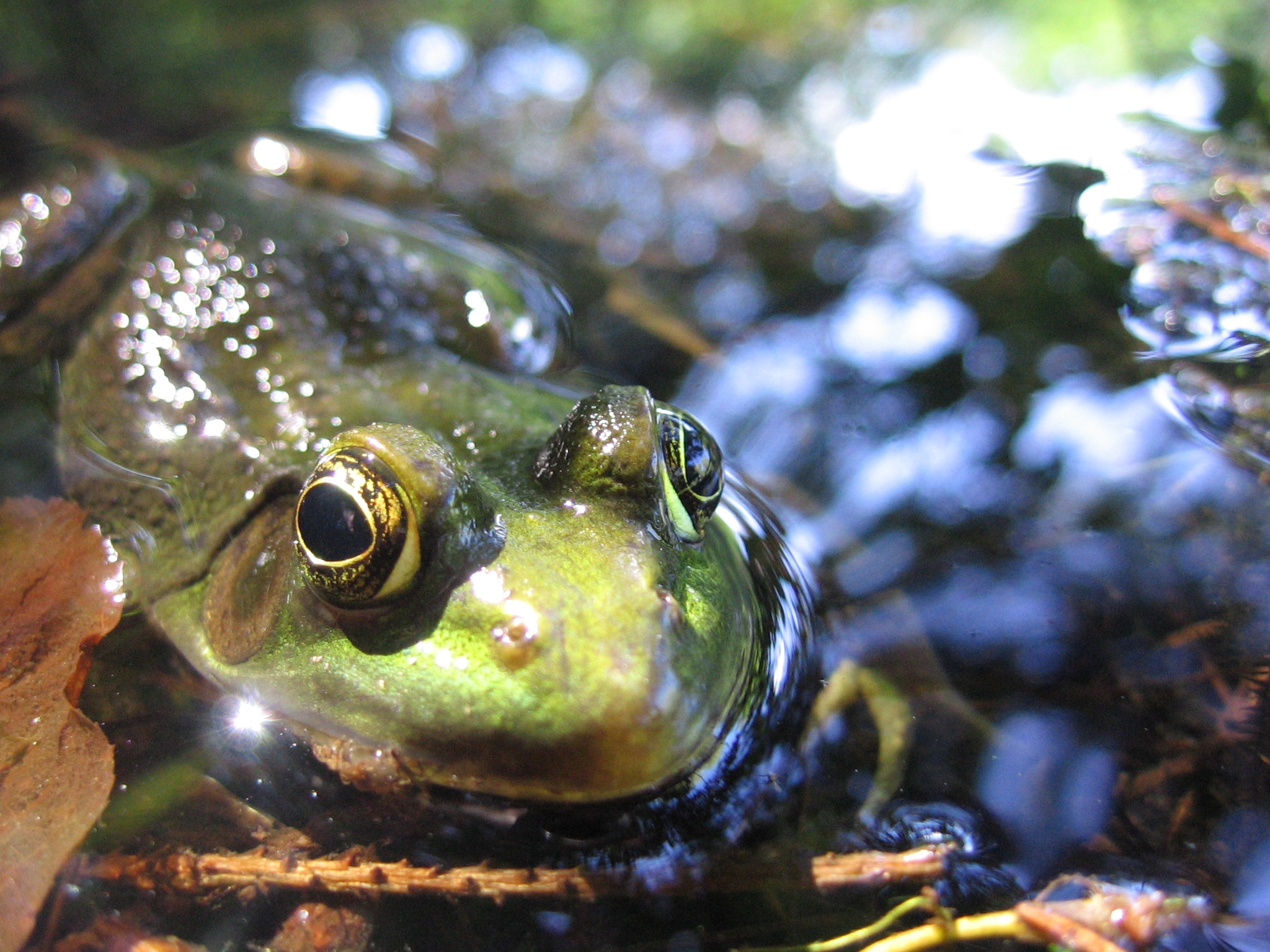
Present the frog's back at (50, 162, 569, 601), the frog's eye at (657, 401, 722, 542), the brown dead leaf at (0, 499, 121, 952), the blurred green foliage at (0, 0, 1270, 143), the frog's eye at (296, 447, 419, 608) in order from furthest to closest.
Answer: the blurred green foliage at (0, 0, 1270, 143)
the frog's back at (50, 162, 569, 601)
the frog's eye at (657, 401, 722, 542)
the frog's eye at (296, 447, 419, 608)
the brown dead leaf at (0, 499, 121, 952)

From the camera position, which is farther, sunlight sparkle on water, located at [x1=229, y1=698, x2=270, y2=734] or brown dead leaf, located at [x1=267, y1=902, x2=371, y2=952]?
sunlight sparkle on water, located at [x1=229, y1=698, x2=270, y2=734]

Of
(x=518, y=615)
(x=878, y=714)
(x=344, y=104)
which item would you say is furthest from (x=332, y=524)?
(x=344, y=104)

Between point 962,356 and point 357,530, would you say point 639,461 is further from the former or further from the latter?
point 962,356

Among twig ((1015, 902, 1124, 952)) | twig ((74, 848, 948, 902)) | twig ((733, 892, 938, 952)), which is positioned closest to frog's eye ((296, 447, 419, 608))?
twig ((74, 848, 948, 902))

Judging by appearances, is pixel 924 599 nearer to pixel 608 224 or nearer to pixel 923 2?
pixel 608 224

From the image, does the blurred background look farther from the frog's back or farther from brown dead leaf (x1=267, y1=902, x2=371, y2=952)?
brown dead leaf (x1=267, y1=902, x2=371, y2=952)

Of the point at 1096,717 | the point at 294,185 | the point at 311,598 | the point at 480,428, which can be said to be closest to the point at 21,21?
the point at 294,185
